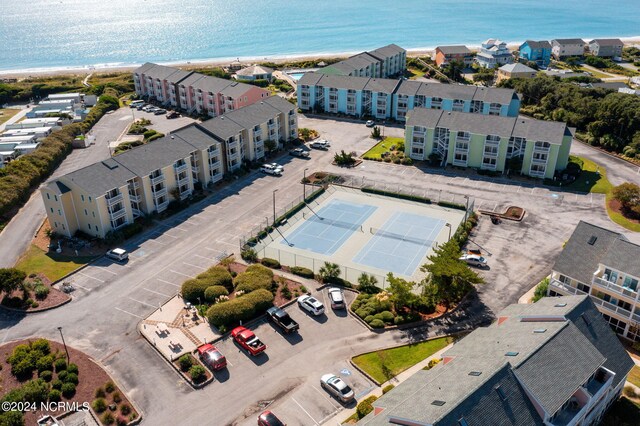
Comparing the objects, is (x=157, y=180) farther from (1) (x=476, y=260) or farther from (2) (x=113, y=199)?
(1) (x=476, y=260)

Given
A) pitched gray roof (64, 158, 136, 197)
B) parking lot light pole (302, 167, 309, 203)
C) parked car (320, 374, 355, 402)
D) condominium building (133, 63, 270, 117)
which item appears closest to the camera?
parked car (320, 374, 355, 402)

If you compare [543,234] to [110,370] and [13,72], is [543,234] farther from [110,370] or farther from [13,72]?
[13,72]

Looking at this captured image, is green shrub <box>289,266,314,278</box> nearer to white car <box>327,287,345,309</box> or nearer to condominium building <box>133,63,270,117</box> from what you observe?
white car <box>327,287,345,309</box>

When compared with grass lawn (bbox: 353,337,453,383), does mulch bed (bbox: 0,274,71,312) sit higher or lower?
higher

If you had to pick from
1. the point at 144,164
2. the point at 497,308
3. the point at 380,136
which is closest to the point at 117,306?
the point at 144,164

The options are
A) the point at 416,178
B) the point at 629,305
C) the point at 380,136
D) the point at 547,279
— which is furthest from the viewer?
the point at 380,136

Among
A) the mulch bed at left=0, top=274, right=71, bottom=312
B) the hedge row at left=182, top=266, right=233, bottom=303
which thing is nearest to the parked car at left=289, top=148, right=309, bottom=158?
the hedge row at left=182, top=266, right=233, bottom=303

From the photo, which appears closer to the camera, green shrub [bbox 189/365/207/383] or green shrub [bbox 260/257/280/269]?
green shrub [bbox 189/365/207/383]
